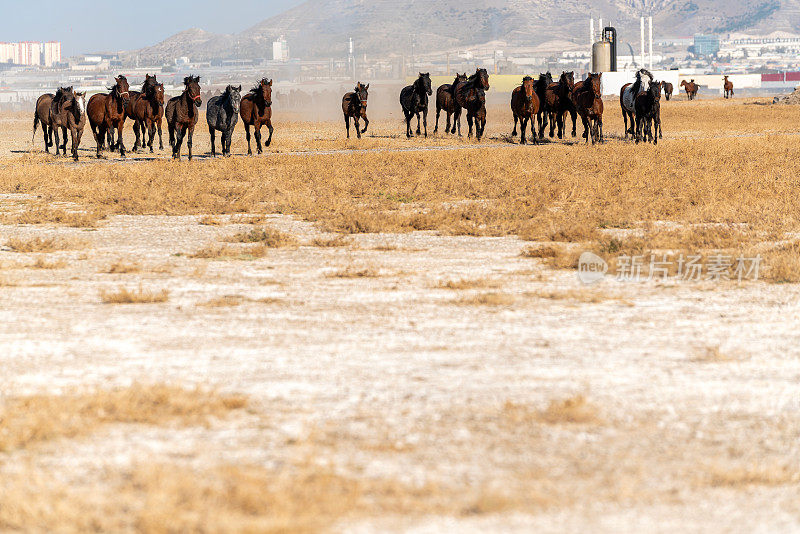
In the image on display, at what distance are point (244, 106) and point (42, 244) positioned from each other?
17892 millimetres

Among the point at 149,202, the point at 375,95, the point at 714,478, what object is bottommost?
the point at 714,478

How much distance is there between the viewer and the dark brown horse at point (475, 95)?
119 feet

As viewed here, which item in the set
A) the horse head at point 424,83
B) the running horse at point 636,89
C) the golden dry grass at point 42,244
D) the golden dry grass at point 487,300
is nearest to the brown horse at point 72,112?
the horse head at point 424,83

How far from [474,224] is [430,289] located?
5671 mm

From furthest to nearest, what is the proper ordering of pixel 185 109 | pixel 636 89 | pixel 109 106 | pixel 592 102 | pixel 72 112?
pixel 636 89 < pixel 592 102 < pixel 109 106 < pixel 72 112 < pixel 185 109

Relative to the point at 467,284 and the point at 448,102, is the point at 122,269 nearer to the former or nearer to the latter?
the point at 467,284

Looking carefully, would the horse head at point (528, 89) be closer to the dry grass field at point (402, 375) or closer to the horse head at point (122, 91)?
the horse head at point (122, 91)

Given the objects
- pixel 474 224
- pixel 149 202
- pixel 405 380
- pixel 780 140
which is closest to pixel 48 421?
pixel 405 380

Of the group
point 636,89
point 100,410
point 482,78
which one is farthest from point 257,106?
point 100,410

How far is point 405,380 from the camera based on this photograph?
22.2 ft

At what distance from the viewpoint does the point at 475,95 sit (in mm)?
37062

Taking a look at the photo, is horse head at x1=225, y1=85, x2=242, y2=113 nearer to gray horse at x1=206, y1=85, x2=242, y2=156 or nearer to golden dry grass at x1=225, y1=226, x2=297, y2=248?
gray horse at x1=206, y1=85, x2=242, y2=156

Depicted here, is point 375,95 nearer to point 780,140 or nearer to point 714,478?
point 780,140

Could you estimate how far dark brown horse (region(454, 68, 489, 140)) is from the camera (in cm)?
3622
